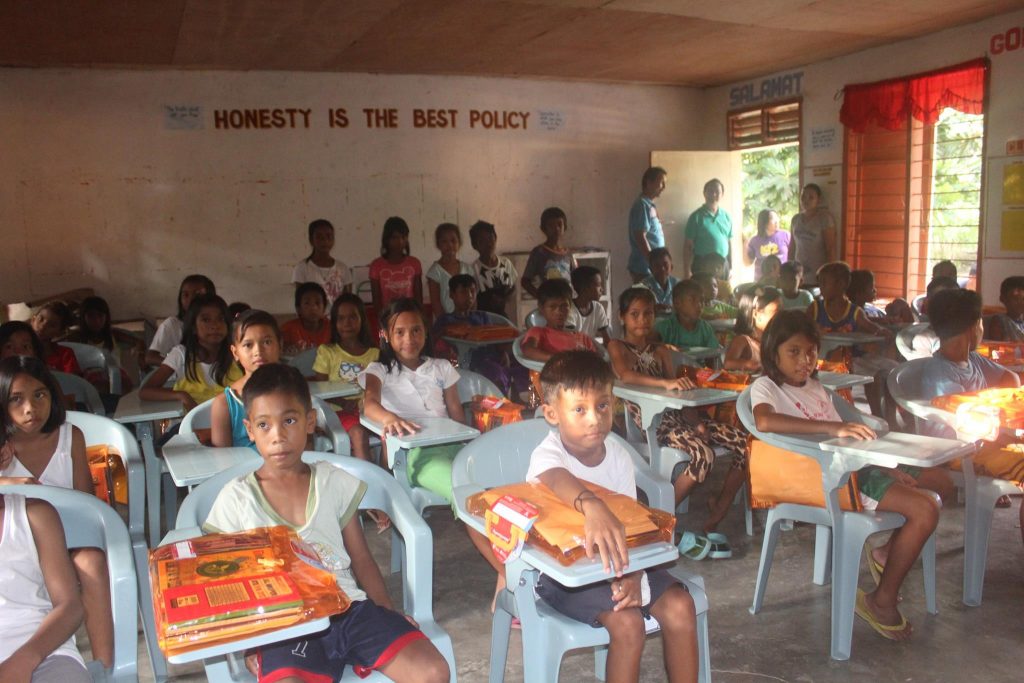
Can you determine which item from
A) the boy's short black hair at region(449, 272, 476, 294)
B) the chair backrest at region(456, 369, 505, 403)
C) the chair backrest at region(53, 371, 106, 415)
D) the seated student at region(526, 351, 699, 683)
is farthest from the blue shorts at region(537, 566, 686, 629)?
the boy's short black hair at region(449, 272, 476, 294)

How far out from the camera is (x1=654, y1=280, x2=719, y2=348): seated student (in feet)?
14.2

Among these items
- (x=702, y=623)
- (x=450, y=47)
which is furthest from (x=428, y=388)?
(x=450, y=47)

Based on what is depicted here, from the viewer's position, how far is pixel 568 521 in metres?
1.73

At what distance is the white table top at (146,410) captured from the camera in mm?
3121

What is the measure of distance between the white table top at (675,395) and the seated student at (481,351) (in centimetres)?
168

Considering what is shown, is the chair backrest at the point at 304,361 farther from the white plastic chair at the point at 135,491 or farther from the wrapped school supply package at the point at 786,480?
the wrapped school supply package at the point at 786,480

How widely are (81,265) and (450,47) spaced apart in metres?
3.54

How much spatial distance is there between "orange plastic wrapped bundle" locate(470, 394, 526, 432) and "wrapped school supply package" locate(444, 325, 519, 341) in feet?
4.59

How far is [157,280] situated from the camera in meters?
7.31

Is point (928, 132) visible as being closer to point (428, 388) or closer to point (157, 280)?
point (428, 388)

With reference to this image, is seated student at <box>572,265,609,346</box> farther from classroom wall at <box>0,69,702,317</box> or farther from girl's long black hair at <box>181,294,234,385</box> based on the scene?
classroom wall at <box>0,69,702,317</box>

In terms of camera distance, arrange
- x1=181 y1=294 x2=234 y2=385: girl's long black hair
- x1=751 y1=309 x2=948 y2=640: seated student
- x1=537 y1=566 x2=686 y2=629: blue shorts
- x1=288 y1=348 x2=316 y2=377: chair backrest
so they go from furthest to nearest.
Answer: x1=288 y1=348 x2=316 y2=377: chair backrest, x1=181 y1=294 x2=234 y2=385: girl's long black hair, x1=751 y1=309 x2=948 y2=640: seated student, x1=537 y1=566 x2=686 y2=629: blue shorts

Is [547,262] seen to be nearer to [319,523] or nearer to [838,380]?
[838,380]

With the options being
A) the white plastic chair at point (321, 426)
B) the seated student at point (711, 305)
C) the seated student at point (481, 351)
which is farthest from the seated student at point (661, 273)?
the white plastic chair at point (321, 426)
